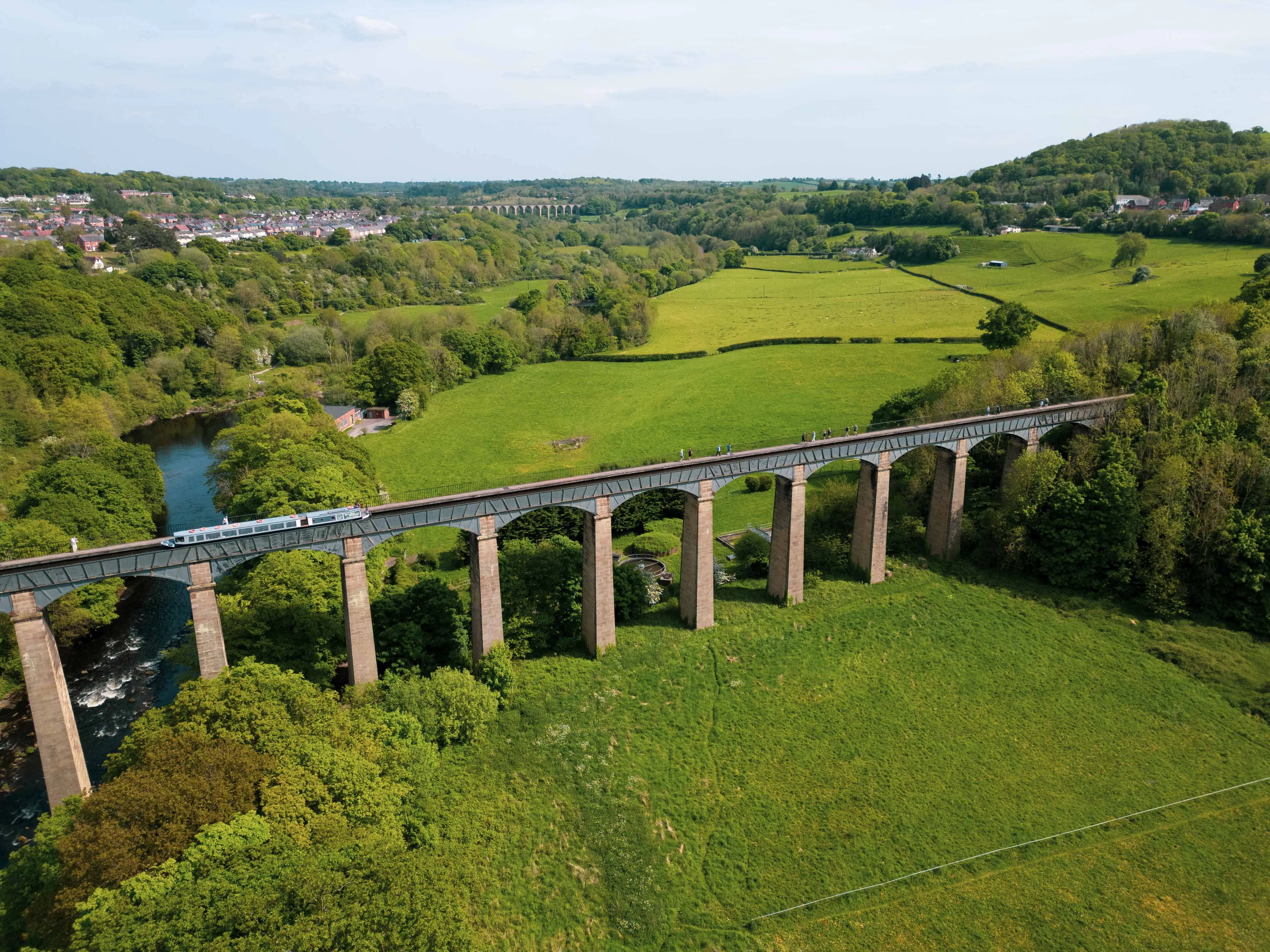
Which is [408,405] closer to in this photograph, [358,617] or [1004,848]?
[358,617]

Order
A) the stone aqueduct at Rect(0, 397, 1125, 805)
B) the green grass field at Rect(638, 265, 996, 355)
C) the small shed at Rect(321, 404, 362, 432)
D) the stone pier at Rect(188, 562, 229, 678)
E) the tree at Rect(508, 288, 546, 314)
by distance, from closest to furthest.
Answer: the stone aqueduct at Rect(0, 397, 1125, 805) → the stone pier at Rect(188, 562, 229, 678) → the small shed at Rect(321, 404, 362, 432) → the green grass field at Rect(638, 265, 996, 355) → the tree at Rect(508, 288, 546, 314)

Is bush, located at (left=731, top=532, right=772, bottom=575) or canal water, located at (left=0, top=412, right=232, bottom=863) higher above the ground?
bush, located at (left=731, top=532, right=772, bottom=575)

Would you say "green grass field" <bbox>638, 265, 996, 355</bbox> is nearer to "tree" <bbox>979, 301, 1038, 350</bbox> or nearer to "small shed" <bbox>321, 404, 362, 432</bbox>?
"tree" <bbox>979, 301, 1038, 350</bbox>

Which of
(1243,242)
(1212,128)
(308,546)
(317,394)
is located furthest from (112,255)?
(1212,128)

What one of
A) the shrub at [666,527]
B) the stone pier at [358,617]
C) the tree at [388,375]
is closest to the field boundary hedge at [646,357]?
the tree at [388,375]

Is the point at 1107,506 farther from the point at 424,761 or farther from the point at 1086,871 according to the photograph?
the point at 424,761

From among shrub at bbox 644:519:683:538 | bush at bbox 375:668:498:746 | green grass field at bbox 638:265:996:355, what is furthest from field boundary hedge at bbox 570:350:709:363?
bush at bbox 375:668:498:746
